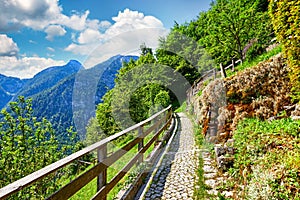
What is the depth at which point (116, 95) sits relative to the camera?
29719mm

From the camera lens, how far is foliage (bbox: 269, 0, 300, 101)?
15.5 feet

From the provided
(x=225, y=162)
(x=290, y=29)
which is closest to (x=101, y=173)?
(x=225, y=162)

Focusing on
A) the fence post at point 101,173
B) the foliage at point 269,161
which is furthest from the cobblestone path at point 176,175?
the fence post at point 101,173

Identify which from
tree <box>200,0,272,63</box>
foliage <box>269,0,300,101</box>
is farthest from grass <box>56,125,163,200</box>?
tree <box>200,0,272,63</box>

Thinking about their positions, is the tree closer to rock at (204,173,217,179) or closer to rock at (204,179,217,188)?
rock at (204,173,217,179)

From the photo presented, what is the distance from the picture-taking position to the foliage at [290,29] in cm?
472

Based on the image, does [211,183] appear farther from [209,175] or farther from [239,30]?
[239,30]

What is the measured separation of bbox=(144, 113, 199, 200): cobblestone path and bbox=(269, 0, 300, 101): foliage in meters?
3.22

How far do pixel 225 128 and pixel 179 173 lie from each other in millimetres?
2661

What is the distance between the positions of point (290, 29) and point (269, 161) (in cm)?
289

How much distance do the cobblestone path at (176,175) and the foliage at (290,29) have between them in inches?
127

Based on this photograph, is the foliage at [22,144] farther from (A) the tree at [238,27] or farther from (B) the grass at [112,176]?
(A) the tree at [238,27]

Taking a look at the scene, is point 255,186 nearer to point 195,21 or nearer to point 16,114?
point 16,114

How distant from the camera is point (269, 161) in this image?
3.74 m
